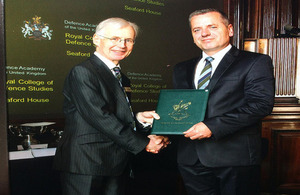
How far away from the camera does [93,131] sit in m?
1.63

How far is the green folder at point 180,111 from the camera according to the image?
1.73 metres

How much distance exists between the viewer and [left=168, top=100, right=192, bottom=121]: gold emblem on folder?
176 centimetres

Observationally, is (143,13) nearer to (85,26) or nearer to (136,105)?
(85,26)

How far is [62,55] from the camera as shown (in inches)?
115

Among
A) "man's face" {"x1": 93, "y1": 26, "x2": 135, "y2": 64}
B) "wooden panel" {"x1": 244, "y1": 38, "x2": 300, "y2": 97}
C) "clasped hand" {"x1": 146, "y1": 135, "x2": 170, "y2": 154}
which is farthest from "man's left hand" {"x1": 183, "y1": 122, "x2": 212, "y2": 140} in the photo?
"wooden panel" {"x1": 244, "y1": 38, "x2": 300, "y2": 97}

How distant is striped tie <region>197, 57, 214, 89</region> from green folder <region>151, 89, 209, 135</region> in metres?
0.12

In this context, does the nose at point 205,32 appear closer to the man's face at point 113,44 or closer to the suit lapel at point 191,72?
the suit lapel at point 191,72

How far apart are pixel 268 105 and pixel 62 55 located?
1.95m

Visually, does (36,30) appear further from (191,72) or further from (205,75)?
(205,75)

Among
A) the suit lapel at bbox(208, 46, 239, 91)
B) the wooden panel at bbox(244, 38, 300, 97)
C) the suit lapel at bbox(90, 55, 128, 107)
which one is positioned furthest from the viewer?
the wooden panel at bbox(244, 38, 300, 97)

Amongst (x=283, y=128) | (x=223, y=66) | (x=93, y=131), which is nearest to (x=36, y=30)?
(x=93, y=131)

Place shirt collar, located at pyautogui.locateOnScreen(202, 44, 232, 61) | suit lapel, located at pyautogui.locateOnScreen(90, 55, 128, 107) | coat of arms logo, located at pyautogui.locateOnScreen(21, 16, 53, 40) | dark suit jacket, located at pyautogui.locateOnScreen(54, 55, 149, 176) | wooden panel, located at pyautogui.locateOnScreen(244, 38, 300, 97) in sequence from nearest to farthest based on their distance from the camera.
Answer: dark suit jacket, located at pyautogui.locateOnScreen(54, 55, 149, 176)
suit lapel, located at pyautogui.locateOnScreen(90, 55, 128, 107)
shirt collar, located at pyautogui.locateOnScreen(202, 44, 232, 61)
coat of arms logo, located at pyautogui.locateOnScreen(21, 16, 53, 40)
wooden panel, located at pyautogui.locateOnScreen(244, 38, 300, 97)

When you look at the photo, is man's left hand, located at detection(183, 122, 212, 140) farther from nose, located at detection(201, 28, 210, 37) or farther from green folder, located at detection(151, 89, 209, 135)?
nose, located at detection(201, 28, 210, 37)

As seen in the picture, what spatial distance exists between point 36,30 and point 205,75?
1.67 metres
